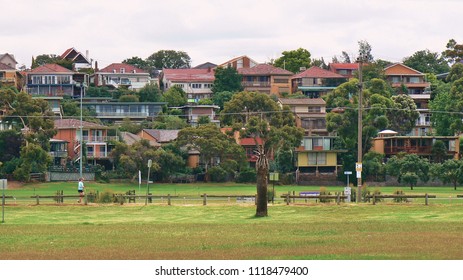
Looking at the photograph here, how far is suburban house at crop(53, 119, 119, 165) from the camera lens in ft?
394

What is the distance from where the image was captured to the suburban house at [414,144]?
120 meters

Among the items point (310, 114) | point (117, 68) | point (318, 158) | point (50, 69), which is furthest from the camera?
point (117, 68)

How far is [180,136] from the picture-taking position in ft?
364

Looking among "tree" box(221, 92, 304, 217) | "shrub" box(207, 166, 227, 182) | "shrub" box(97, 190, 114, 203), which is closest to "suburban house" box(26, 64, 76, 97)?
"tree" box(221, 92, 304, 217)

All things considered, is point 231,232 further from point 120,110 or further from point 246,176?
point 120,110

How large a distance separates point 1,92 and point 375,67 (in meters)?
68.7

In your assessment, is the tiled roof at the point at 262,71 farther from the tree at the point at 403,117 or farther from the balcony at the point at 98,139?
the balcony at the point at 98,139

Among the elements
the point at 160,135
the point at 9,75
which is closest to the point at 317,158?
the point at 160,135

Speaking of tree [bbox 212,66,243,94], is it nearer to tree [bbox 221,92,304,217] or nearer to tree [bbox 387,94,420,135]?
tree [bbox 387,94,420,135]

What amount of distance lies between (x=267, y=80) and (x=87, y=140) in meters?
51.8

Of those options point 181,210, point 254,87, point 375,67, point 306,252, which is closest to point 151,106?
point 254,87

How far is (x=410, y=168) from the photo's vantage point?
109 m

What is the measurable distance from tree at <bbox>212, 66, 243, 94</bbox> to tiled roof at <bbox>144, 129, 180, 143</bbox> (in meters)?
34.4
